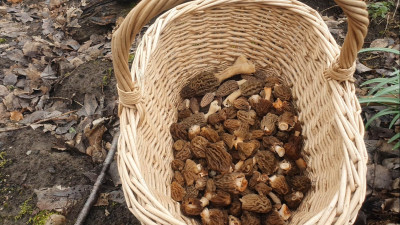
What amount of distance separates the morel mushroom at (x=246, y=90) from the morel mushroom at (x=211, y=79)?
0.12 meters

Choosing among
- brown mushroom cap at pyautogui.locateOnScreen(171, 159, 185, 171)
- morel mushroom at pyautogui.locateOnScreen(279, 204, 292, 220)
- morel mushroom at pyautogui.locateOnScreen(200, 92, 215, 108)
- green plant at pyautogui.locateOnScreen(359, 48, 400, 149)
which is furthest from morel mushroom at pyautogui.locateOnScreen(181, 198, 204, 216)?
green plant at pyautogui.locateOnScreen(359, 48, 400, 149)

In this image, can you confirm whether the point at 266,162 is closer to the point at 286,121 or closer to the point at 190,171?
the point at 286,121

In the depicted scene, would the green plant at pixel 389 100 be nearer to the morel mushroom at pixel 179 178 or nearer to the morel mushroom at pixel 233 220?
the morel mushroom at pixel 233 220

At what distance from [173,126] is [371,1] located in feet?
7.54

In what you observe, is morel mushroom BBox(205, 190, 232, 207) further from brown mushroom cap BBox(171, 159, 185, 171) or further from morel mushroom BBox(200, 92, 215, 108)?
morel mushroom BBox(200, 92, 215, 108)

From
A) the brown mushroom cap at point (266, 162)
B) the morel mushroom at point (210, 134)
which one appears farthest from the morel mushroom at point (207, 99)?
the brown mushroom cap at point (266, 162)

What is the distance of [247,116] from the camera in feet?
6.81

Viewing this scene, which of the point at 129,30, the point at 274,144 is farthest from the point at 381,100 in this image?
the point at 129,30

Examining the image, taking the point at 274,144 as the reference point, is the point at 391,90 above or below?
above

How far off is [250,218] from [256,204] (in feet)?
0.25

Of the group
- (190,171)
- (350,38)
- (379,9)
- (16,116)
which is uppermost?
(350,38)

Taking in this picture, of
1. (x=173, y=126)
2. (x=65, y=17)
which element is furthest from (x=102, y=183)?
(x=65, y=17)

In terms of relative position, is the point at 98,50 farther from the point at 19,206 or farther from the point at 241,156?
the point at 241,156

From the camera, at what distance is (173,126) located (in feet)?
6.79
